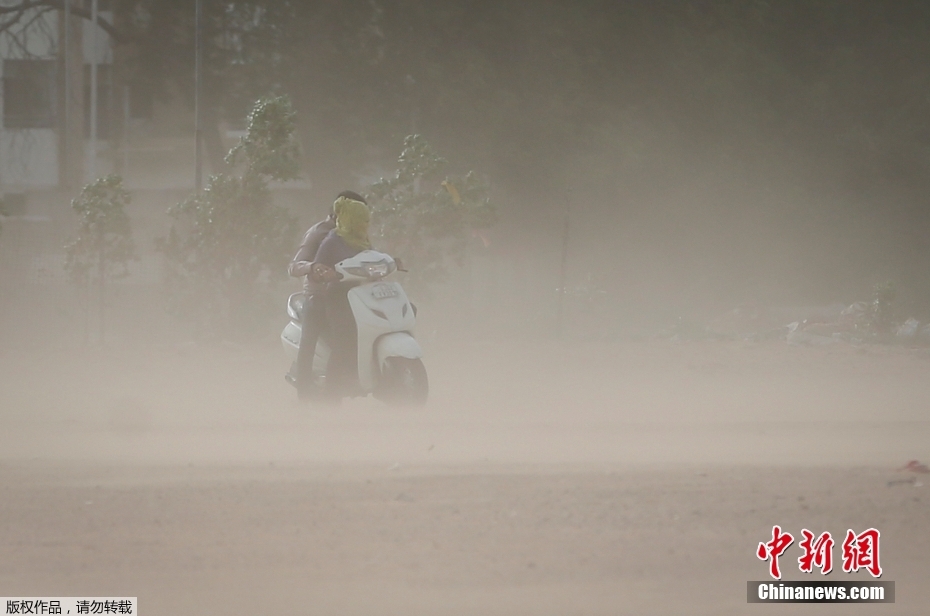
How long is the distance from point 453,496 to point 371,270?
3113mm

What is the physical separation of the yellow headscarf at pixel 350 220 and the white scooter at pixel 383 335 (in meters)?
0.34

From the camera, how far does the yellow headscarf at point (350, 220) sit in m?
9.28

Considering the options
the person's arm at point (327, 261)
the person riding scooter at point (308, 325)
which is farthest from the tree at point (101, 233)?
the person's arm at point (327, 261)

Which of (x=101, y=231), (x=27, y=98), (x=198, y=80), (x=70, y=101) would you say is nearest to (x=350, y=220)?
(x=101, y=231)

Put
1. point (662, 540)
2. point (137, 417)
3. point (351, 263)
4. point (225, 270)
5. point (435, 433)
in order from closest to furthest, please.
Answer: point (662, 540) < point (435, 433) < point (351, 263) < point (137, 417) < point (225, 270)

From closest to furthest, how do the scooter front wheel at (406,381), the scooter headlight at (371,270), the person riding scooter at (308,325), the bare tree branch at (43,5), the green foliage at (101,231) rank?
the scooter front wheel at (406,381), the scooter headlight at (371,270), the person riding scooter at (308,325), the green foliage at (101,231), the bare tree branch at (43,5)

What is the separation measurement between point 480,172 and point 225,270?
31.7ft

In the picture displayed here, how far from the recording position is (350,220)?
→ 9305mm

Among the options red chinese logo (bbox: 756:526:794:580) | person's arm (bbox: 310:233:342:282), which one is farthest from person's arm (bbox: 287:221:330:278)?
red chinese logo (bbox: 756:526:794:580)

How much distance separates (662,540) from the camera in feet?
17.3

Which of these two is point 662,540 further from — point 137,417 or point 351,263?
point 137,417

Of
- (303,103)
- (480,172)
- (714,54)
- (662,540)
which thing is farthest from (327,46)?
(662,540)

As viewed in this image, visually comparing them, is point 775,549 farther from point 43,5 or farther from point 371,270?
point 43,5

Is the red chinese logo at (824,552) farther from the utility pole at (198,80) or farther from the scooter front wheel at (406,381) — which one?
the utility pole at (198,80)
